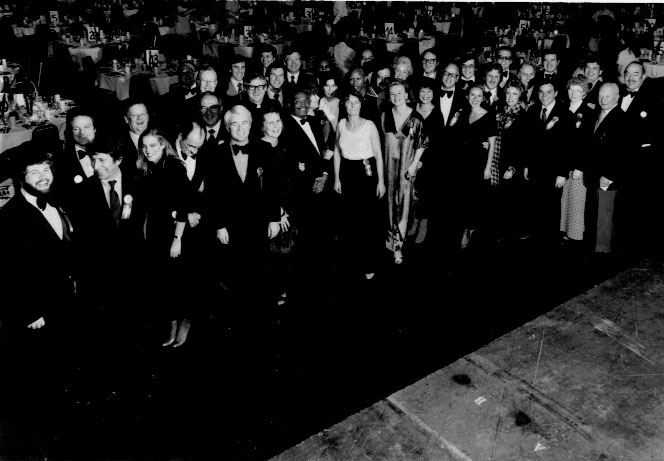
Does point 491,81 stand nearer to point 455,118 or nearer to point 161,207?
point 455,118

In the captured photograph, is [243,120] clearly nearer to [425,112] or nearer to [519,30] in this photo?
[425,112]

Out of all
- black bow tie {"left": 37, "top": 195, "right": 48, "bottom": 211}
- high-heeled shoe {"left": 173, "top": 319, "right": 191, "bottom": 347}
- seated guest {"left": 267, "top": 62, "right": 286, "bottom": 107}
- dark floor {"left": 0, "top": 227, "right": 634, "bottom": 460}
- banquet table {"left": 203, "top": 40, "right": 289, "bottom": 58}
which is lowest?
dark floor {"left": 0, "top": 227, "right": 634, "bottom": 460}

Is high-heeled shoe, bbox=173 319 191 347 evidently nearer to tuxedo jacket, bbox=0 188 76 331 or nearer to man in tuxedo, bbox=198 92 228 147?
tuxedo jacket, bbox=0 188 76 331

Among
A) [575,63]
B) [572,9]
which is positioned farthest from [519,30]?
[575,63]

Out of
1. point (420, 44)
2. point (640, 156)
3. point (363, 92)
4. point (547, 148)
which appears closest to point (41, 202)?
point (363, 92)

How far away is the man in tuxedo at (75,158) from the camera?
3.22 meters

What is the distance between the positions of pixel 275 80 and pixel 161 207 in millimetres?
2170

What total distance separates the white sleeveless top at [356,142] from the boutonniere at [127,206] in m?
1.62

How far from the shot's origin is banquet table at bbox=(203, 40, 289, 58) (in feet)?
28.5

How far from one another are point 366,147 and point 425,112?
2.12ft

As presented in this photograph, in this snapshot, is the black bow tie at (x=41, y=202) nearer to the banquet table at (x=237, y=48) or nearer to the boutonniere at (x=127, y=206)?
the boutonniere at (x=127, y=206)

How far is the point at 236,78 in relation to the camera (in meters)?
5.41

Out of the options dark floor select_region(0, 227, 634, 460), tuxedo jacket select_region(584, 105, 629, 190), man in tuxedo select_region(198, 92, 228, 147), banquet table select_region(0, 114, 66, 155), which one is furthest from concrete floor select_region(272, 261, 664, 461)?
banquet table select_region(0, 114, 66, 155)

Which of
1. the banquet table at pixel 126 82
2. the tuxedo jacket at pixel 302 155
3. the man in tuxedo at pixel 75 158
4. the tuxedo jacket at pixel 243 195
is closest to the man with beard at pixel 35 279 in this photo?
the man in tuxedo at pixel 75 158
